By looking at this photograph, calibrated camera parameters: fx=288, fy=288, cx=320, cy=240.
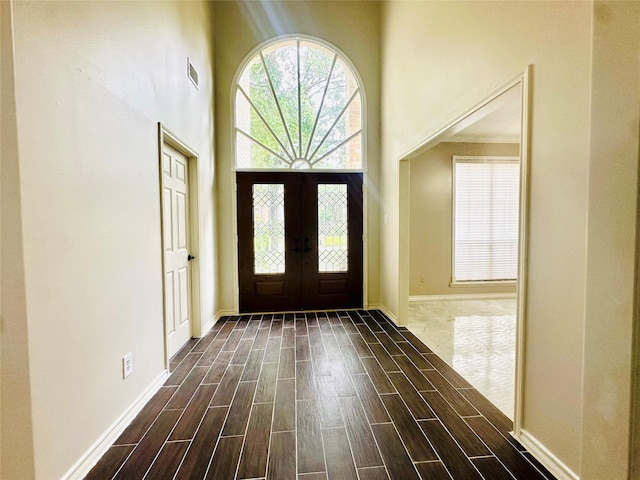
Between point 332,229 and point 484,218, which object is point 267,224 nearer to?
point 332,229

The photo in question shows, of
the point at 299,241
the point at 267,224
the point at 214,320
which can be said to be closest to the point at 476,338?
the point at 299,241

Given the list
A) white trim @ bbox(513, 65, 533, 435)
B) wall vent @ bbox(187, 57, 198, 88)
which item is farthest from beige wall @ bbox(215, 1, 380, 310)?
white trim @ bbox(513, 65, 533, 435)

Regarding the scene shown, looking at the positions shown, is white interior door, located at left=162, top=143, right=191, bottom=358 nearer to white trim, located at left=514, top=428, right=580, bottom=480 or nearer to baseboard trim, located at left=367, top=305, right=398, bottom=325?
baseboard trim, located at left=367, top=305, right=398, bottom=325

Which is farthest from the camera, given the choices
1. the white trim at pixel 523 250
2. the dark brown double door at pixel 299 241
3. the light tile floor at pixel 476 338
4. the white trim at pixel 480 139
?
the white trim at pixel 480 139

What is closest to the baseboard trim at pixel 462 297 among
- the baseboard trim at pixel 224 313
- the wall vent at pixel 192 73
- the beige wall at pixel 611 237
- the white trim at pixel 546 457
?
the baseboard trim at pixel 224 313

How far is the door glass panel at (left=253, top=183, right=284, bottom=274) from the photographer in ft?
14.1

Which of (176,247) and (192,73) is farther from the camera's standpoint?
(192,73)

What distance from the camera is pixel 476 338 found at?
332 cm

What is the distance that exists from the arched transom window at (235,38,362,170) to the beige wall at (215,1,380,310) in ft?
0.58

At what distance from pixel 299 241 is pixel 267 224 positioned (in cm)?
54

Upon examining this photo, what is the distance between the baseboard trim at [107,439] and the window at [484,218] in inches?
182

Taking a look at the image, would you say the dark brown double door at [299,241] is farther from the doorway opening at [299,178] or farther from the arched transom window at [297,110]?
the arched transom window at [297,110]

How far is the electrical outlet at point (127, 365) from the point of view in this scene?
1.90 m

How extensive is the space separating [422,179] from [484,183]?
1.10 meters
